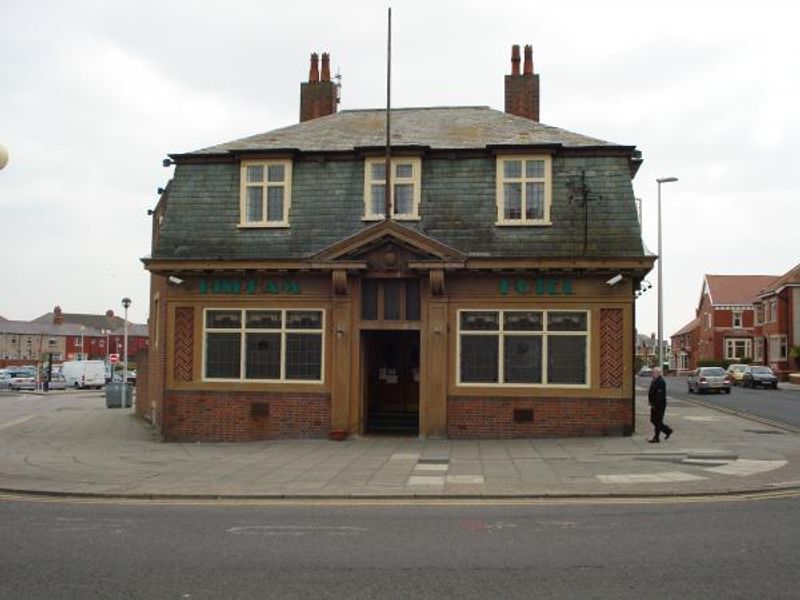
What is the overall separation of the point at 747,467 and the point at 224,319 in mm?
12556

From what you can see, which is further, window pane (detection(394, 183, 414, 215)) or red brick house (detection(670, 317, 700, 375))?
red brick house (detection(670, 317, 700, 375))

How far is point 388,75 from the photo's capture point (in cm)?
2161

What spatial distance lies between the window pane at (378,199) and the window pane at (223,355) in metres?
4.63

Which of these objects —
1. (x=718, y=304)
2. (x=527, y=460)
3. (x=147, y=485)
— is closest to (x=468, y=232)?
(x=527, y=460)

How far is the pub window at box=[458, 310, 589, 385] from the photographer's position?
66.3ft

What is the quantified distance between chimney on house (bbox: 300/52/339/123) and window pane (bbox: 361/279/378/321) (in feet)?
30.3

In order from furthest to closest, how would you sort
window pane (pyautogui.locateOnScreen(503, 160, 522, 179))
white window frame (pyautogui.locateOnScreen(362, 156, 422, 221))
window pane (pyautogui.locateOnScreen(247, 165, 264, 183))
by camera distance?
window pane (pyautogui.locateOnScreen(247, 165, 264, 183)) → white window frame (pyautogui.locateOnScreen(362, 156, 422, 221)) → window pane (pyautogui.locateOnScreen(503, 160, 522, 179))

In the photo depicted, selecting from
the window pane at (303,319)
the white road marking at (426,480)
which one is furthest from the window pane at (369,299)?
the white road marking at (426,480)

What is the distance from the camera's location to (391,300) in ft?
68.5

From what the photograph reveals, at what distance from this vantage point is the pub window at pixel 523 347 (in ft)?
66.3

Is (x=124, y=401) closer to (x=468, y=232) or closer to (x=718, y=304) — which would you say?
(x=468, y=232)

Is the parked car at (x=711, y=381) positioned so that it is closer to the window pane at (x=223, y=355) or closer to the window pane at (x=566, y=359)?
the window pane at (x=566, y=359)

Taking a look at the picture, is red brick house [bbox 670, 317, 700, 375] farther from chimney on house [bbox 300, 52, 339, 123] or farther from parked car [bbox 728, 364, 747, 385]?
chimney on house [bbox 300, 52, 339, 123]

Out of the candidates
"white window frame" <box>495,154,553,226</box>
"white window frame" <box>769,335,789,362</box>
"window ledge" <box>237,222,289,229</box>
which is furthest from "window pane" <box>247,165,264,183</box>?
"white window frame" <box>769,335,789,362</box>
